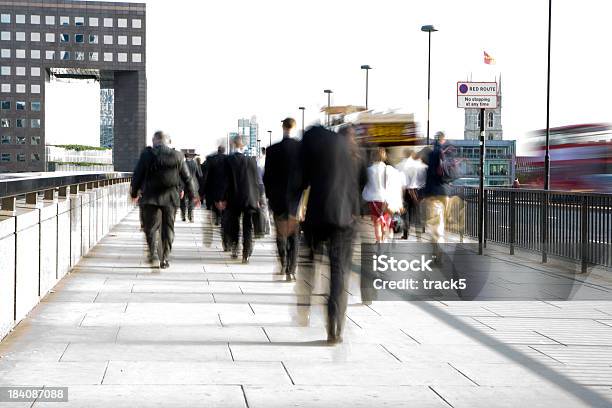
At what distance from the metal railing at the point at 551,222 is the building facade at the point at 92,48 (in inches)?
3890

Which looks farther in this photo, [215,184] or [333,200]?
[215,184]

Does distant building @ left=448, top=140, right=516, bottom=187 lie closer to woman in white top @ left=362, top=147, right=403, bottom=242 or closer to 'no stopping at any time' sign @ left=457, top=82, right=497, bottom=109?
'no stopping at any time' sign @ left=457, top=82, right=497, bottom=109

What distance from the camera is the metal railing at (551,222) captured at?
1288 cm

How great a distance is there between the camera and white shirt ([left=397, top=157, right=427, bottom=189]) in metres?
19.2

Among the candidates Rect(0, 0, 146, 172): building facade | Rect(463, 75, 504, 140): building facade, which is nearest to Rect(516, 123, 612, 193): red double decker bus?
Rect(0, 0, 146, 172): building facade

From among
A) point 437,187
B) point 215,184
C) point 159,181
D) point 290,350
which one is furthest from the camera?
point 215,184

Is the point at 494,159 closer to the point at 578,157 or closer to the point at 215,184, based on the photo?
the point at 578,157

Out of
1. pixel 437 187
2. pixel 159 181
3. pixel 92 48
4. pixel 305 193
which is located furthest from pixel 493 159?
pixel 92 48

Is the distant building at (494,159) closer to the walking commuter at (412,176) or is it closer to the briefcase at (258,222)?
the walking commuter at (412,176)

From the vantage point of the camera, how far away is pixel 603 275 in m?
13.3

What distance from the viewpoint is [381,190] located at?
13977 mm

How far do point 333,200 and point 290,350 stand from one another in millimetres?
1173

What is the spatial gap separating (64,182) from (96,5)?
103217 mm

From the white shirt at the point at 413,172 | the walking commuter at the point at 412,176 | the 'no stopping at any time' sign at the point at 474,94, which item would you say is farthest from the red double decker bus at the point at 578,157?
the 'no stopping at any time' sign at the point at 474,94
